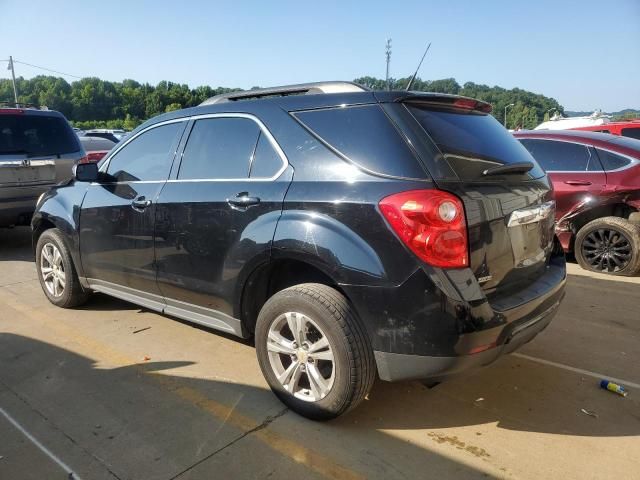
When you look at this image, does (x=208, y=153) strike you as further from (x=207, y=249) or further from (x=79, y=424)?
(x=79, y=424)

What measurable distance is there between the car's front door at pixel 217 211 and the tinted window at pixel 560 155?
4.78 metres

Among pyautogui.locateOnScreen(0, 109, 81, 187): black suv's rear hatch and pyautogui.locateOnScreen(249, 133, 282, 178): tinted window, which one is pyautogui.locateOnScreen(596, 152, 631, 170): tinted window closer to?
pyautogui.locateOnScreen(249, 133, 282, 178): tinted window

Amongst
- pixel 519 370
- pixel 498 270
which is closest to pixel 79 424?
pixel 498 270

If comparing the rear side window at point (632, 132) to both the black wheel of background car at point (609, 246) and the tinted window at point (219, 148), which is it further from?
the tinted window at point (219, 148)

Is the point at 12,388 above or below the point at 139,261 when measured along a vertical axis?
below

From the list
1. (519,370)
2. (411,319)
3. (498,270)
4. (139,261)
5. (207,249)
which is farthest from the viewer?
(139,261)

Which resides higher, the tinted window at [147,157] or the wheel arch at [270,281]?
the tinted window at [147,157]

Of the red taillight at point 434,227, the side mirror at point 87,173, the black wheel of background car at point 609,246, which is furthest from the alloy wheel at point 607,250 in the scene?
the side mirror at point 87,173

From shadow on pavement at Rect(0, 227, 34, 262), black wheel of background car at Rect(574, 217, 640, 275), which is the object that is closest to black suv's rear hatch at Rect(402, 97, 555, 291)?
black wheel of background car at Rect(574, 217, 640, 275)

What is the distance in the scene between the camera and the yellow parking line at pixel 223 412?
2.46m

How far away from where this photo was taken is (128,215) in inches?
150

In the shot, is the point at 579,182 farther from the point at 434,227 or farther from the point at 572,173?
the point at 434,227

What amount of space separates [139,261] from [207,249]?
2.75 ft

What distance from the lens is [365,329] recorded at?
8.40ft
